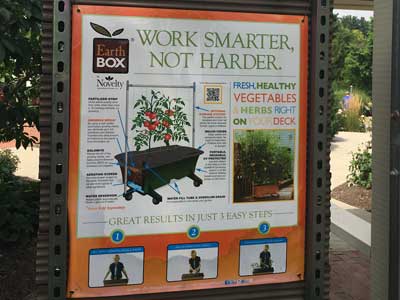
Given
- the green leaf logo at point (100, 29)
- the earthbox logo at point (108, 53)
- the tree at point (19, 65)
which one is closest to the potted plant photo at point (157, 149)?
the earthbox logo at point (108, 53)

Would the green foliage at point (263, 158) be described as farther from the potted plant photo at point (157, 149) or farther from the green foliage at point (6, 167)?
the green foliage at point (6, 167)

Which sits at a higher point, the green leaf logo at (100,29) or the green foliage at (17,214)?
the green leaf logo at (100,29)

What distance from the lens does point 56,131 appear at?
1610 mm

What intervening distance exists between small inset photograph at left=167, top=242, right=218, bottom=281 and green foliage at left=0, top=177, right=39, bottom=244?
303cm

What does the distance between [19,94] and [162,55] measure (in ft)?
10.1

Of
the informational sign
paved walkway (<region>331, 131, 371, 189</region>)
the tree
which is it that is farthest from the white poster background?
paved walkway (<region>331, 131, 371, 189</region>)

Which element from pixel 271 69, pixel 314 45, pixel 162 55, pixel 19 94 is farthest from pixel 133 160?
pixel 19 94

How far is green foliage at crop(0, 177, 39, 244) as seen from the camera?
438cm

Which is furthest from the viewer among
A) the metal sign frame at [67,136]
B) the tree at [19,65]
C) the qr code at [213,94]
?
the tree at [19,65]

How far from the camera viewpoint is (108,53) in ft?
5.36

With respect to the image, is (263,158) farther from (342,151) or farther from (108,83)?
(342,151)

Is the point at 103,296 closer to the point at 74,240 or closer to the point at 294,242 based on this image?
the point at 74,240

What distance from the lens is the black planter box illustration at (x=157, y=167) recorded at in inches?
66.5

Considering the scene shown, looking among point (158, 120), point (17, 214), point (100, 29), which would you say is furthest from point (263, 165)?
point (17, 214)
